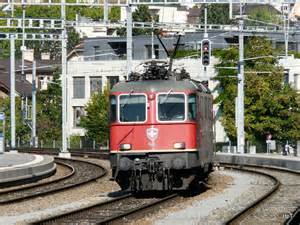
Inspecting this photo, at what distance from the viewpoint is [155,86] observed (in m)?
26.4

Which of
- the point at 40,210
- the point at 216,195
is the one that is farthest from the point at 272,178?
the point at 40,210

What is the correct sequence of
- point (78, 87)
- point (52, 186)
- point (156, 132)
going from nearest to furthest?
point (156, 132), point (52, 186), point (78, 87)

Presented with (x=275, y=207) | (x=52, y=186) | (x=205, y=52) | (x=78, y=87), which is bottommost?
(x=275, y=207)

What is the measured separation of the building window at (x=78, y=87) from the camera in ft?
319

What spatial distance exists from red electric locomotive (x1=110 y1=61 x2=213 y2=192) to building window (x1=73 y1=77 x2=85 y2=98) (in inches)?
2782

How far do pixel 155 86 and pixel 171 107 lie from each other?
0.67 metres

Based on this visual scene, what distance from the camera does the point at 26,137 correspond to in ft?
317

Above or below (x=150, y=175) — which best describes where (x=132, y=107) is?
above

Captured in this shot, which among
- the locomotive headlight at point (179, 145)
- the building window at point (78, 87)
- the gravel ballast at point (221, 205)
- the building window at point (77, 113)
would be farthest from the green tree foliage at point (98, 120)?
the locomotive headlight at point (179, 145)

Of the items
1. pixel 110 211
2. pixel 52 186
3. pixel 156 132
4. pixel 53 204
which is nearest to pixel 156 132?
pixel 156 132

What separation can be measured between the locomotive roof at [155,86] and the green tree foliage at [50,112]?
68.6 m

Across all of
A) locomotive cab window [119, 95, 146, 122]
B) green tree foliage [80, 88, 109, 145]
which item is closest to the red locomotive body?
locomotive cab window [119, 95, 146, 122]

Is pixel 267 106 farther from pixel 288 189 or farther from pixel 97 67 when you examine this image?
pixel 288 189

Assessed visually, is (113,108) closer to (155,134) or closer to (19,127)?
(155,134)
